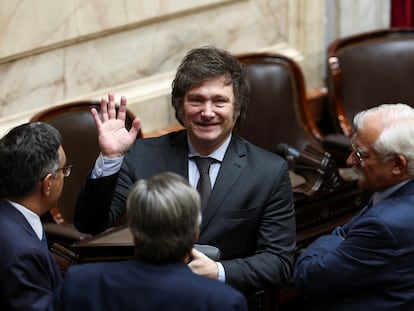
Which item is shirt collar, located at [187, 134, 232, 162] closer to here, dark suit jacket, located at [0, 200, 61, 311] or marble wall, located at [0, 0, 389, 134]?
dark suit jacket, located at [0, 200, 61, 311]

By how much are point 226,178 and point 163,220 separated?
0.94 meters

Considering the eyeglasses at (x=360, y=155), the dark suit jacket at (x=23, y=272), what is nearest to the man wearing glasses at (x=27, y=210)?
the dark suit jacket at (x=23, y=272)

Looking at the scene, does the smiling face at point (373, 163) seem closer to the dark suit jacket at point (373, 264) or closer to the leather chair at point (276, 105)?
the dark suit jacket at point (373, 264)

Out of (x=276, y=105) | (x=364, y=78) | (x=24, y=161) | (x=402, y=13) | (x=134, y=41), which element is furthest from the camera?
(x=402, y=13)

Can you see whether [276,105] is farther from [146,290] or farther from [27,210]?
[146,290]

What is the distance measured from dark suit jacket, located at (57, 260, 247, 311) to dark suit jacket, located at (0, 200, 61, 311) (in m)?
0.23

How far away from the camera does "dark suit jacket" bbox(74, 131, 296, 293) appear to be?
3.31m

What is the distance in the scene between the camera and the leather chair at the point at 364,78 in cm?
579

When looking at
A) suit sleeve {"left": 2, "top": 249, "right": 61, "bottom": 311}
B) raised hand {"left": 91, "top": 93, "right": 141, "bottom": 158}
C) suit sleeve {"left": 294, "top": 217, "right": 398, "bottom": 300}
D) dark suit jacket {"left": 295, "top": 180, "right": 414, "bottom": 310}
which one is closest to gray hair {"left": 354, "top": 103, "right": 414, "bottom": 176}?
dark suit jacket {"left": 295, "top": 180, "right": 414, "bottom": 310}

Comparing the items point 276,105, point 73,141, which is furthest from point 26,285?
point 276,105

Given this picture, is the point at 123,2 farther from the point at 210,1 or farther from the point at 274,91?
the point at 274,91

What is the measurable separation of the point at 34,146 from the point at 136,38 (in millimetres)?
2312

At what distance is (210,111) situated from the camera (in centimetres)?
339

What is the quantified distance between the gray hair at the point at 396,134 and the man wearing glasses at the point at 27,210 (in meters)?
1.04
